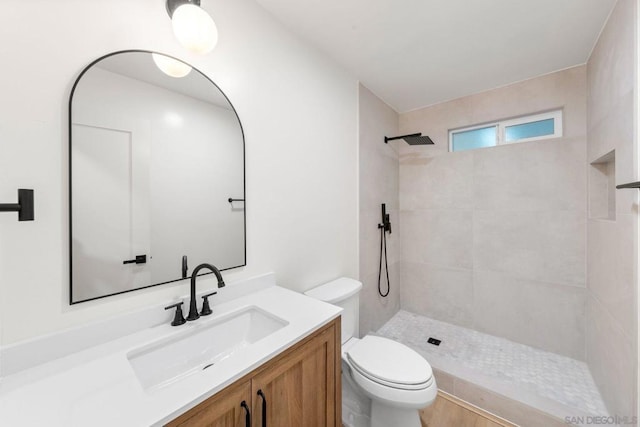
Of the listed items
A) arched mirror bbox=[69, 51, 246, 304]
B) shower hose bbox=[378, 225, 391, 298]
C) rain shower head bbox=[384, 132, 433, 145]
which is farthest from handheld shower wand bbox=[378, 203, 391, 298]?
arched mirror bbox=[69, 51, 246, 304]

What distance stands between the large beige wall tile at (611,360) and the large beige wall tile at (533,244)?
27 centimetres

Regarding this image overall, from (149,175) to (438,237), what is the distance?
256cm

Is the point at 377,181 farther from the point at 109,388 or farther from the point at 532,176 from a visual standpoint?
the point at 109,388

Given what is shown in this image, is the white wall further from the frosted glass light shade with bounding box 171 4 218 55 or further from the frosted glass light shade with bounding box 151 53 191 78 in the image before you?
the frosted glass light shade with bounding box 171 4 218 55

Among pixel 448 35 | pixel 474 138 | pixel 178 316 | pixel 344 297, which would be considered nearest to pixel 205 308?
pixel 178 316

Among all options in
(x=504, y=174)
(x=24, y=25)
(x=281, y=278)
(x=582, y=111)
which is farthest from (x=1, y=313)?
(x=582, y=111)

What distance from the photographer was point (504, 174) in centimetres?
226

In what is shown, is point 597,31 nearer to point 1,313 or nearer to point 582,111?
point 582,111

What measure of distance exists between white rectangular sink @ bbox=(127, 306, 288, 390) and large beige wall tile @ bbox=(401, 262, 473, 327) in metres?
2.12

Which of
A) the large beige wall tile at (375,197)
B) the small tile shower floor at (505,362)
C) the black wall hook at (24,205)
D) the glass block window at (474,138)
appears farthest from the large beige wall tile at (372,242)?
the black wall hook at (24,205)

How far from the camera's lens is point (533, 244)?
215 cm

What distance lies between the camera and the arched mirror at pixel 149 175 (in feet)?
2.85

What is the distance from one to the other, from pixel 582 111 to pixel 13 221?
10.9 ft

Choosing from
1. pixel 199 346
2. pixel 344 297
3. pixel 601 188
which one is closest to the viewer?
pixel 199 346
